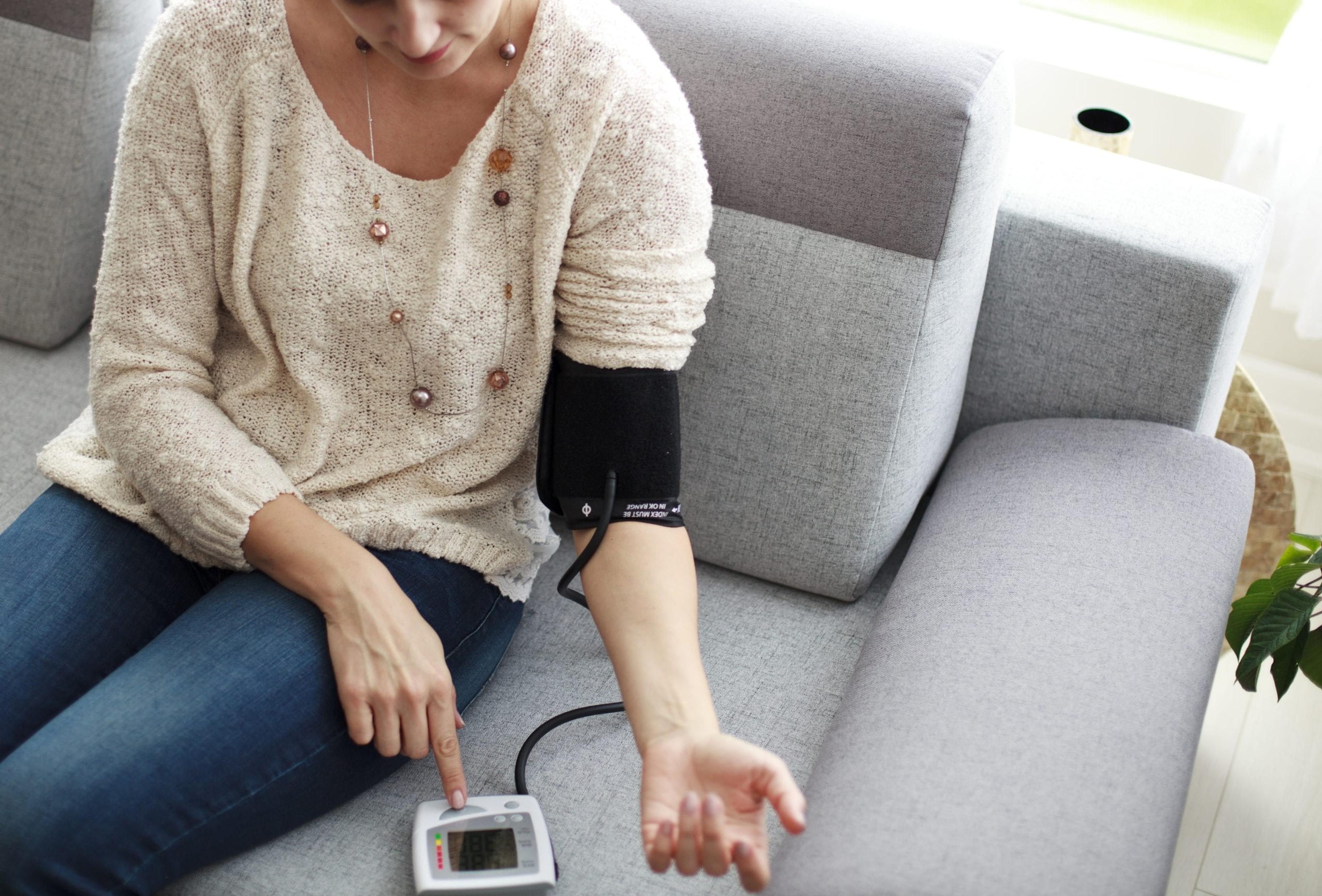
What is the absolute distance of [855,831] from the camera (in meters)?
0.90

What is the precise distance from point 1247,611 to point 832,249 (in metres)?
0.56

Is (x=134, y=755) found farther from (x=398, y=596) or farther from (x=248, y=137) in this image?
(x=248, y=137)

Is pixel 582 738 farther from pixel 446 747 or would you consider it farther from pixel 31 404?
pixel 31 404

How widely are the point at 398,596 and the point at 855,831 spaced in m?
0.43

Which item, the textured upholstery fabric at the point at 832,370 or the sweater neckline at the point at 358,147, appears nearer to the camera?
the sweater neckline at the point at 358,147

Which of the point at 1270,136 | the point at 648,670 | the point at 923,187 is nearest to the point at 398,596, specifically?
the point at 648,670

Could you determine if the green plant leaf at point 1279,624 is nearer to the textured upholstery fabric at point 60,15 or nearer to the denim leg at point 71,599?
the denim leg at point 71,599

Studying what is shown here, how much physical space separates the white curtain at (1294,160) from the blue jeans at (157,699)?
1.38 m

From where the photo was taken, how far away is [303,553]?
1037 millimetres

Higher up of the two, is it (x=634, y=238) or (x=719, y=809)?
(x=634, y=238)

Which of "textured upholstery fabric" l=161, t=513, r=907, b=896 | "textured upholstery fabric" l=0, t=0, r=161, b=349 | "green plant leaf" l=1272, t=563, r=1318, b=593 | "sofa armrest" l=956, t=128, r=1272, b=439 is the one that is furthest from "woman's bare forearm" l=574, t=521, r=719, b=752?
"textured upholstery fabric" l=0, t=0, r=161, b=349

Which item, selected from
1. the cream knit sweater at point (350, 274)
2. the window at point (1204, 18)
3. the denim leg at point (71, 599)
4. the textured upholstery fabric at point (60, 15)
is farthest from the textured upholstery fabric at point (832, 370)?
the window at point (1204, 18)

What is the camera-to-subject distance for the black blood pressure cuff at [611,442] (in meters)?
1.03

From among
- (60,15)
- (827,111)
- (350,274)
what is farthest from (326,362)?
(60,15)
